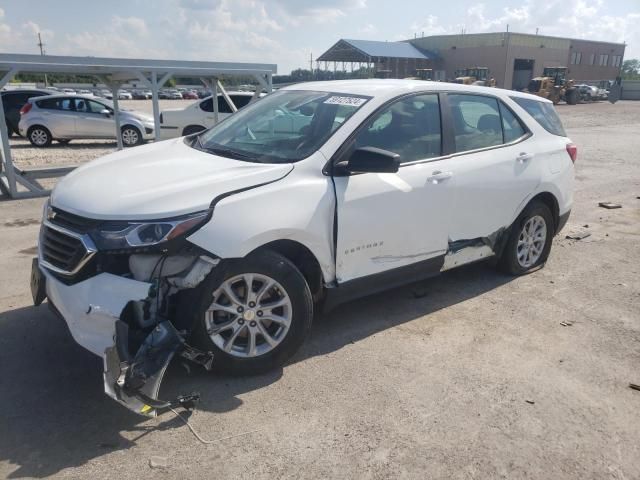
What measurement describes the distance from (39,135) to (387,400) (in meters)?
15.7

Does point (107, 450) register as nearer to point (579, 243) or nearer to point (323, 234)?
point (323, 234)

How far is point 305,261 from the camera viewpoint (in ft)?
11.8

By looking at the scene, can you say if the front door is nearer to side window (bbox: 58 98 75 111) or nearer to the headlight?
the headlight

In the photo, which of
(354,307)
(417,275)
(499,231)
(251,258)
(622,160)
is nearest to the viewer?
(251,258)

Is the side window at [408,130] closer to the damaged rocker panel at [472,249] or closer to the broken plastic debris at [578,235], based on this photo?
the damaged rocker panel at [472,249]

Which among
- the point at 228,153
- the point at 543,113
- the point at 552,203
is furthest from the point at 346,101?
the point at 552,203

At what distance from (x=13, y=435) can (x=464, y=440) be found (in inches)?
95.8

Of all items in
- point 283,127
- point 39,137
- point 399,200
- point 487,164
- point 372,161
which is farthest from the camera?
point 39,137

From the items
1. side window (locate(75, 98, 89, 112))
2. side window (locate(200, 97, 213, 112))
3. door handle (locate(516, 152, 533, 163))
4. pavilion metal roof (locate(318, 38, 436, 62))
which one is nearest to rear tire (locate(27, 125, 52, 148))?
side window (locate(75, 98, 89, 112))

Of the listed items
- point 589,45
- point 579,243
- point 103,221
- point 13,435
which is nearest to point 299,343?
point 103,221

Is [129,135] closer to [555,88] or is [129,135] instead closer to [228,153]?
[228,153]

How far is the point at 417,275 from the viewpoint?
4.25 metres

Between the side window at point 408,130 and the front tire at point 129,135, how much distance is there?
42.4 ft

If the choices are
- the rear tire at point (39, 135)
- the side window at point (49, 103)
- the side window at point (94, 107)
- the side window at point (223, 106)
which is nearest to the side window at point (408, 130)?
the side window at point (223, 106)
